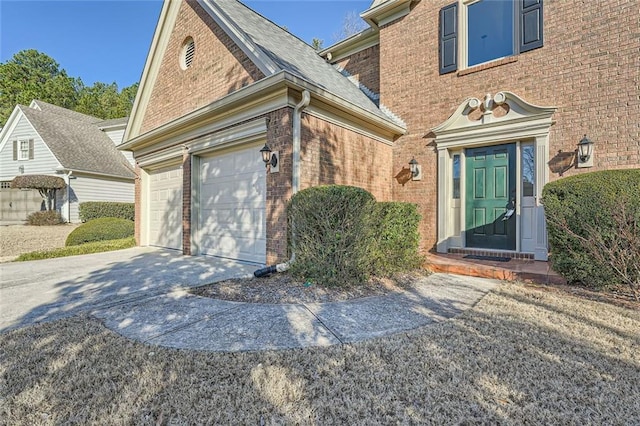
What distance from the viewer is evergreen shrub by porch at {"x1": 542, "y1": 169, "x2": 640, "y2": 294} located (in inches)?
152

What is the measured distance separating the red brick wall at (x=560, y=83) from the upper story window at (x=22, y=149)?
18.8 m

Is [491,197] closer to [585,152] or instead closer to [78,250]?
[585,152]

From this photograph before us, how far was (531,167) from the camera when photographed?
616cm

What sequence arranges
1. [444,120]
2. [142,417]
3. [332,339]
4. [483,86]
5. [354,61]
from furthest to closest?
1. [354,61]
2. [444,120]
3. [483,86]
4. [332,339]
5. [142,417]

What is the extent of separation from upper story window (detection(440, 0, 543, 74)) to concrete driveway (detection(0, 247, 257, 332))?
6395 millimetres

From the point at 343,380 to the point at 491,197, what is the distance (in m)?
5.83

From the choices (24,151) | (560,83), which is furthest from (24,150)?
(560,83)

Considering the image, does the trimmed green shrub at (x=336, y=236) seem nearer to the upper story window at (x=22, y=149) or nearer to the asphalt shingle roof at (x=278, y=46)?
the asphalt shingle roof at (x=278, y=46)


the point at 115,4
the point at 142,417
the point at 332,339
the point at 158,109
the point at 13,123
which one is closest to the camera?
the point at 142,417

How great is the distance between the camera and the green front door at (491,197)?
637cm

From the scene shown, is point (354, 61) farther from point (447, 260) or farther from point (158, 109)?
point (447, 260)

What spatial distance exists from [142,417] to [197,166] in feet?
21.0

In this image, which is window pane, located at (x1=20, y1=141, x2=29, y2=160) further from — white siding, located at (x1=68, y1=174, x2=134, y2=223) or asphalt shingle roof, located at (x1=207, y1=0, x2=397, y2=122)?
asphalt shingle roof, located at (x1=207, y1=0, x2=397, y2=122)

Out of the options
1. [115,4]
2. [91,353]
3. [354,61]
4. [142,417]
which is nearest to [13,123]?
[115,4]
